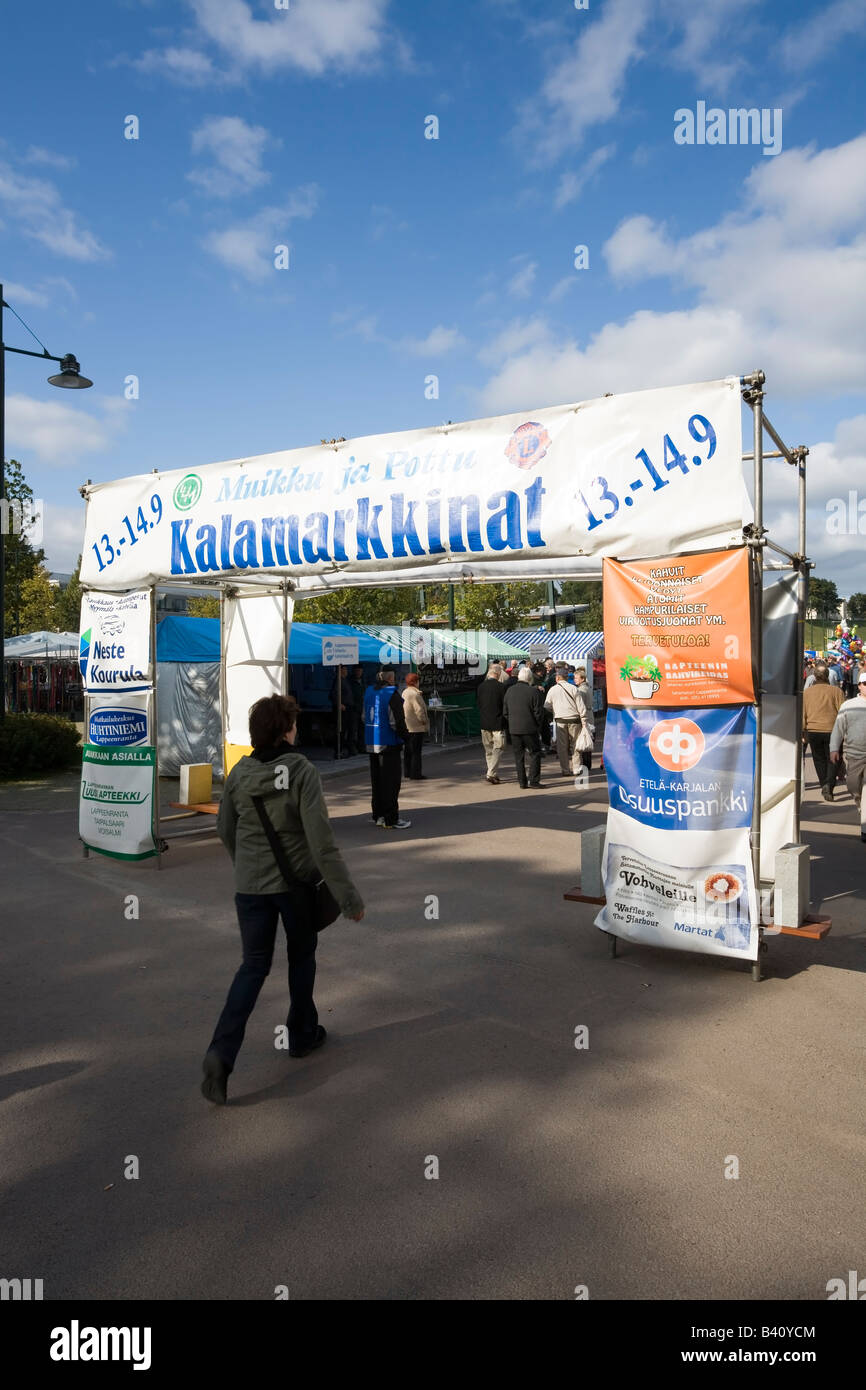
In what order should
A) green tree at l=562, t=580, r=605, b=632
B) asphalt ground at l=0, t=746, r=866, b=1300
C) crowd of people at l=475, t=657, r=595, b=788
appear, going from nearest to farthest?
asphalt ground at l=0, t=746, r=866, b=1300, crowd of people at l=475, t=657, r=595, b=788, green tree at l=562, t=580, r=605, b=632

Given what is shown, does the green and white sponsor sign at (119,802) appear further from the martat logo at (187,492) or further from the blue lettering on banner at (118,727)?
the martat logo at (187,492)

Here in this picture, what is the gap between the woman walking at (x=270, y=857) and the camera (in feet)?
13.6

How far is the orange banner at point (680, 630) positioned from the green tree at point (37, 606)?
45.1m

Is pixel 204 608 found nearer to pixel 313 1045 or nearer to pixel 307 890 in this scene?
pixel 313 1045

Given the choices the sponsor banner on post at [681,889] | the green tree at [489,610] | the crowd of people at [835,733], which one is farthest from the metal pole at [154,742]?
the green tree at [489,610]

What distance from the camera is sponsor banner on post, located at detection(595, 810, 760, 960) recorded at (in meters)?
5.44

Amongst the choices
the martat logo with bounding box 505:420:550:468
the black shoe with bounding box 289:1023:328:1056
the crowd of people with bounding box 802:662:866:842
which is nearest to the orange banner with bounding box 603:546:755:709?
the martat logo with bounding box 505:420:550:468

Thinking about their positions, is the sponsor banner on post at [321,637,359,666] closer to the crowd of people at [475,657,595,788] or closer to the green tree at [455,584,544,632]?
the crowd of people at [475,657,595,788]

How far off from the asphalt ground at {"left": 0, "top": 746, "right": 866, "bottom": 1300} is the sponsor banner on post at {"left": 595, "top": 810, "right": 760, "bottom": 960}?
29cm

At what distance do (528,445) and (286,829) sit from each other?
3.57m

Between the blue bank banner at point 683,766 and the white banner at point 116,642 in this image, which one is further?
the white banner at point 116,642

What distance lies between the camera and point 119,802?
8.88m
